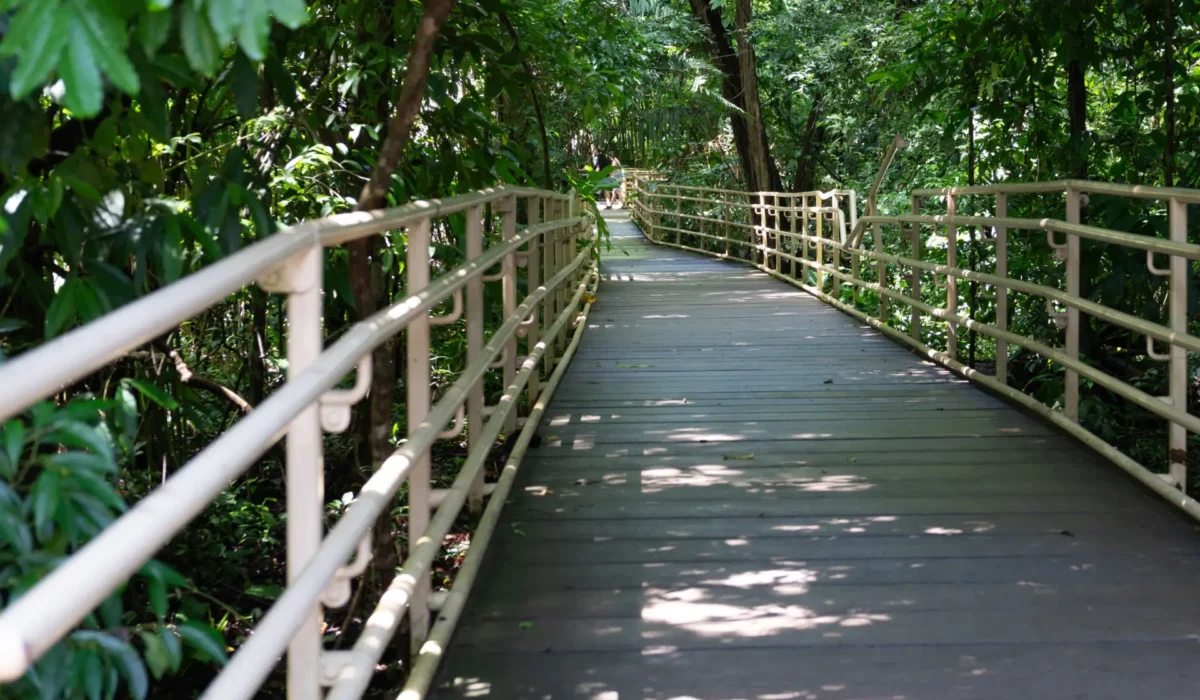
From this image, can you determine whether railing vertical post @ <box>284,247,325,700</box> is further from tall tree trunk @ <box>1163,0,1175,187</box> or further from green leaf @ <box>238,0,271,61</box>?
tall tree trunk @ <box>1163,0,1175,187</box>

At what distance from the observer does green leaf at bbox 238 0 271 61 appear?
118 centimetres

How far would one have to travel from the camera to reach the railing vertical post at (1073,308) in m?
5.27

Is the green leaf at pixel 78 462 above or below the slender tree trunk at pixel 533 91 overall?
below

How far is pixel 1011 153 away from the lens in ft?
25.1

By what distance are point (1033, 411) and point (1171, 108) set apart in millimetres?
1530

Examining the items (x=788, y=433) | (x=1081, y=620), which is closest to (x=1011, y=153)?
(x=788, y=433)

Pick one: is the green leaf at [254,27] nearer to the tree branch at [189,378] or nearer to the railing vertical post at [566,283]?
the tree branch at [189,378]

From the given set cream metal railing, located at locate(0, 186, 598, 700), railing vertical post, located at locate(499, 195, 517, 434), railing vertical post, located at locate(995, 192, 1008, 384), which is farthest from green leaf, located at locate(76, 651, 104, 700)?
railing vertical post, located at locate(995, 192, 1008, 384)

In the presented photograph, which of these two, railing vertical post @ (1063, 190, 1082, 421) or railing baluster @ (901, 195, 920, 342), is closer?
railing vertical post @ (1063, 190, 1082, 421)

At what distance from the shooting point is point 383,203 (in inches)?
132

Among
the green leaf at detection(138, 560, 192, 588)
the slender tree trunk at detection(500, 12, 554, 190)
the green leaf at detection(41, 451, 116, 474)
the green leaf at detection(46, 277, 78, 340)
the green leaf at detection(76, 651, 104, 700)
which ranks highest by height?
the slender tree trunk at detection(500, 12, 554, 190)

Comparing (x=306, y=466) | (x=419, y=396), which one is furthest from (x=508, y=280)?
(x=306, y=466)

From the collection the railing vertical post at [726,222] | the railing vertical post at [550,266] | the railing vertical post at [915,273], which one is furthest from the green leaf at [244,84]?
the railing vertical post at [726,222]

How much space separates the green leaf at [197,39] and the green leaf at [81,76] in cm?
11
